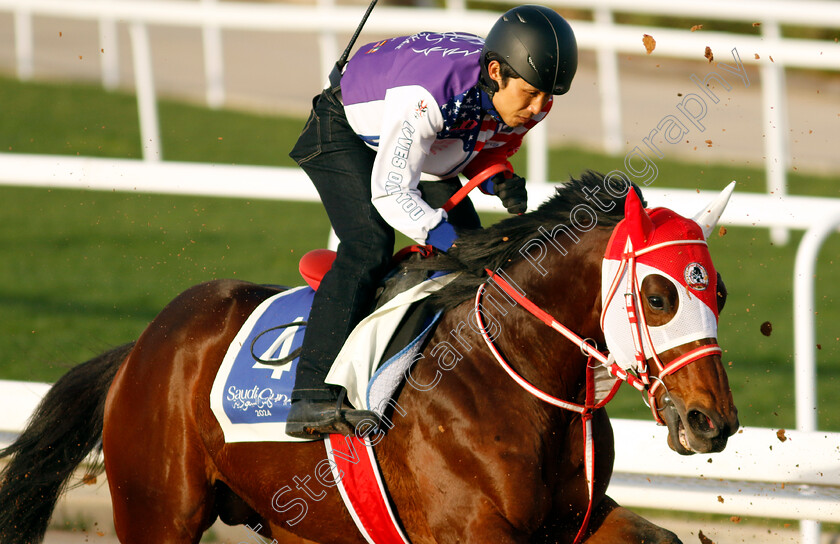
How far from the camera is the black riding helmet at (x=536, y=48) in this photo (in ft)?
9.05

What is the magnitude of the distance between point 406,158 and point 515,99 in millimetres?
369

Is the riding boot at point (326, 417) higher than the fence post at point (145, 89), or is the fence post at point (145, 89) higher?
the fence post at point (145, 89)

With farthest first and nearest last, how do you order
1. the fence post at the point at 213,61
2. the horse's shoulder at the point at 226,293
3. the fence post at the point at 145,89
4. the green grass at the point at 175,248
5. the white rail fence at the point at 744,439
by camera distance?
the fence post at the point at 213,61 < the green grass at the point at 175,248 < the fence post at the point at 145,89 < the white rail fence at the point at 744,439 < the horse's shoulder at the point at 226,293

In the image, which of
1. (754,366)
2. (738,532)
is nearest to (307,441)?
(738,532)

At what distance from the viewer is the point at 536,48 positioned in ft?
9.05

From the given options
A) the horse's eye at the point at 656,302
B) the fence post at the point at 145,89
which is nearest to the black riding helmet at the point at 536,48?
the horse's eye at the point at 656,302

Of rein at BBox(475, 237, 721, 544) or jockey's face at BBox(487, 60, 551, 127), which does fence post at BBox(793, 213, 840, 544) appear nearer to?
rein at BBox(475, 237, 721, 544)

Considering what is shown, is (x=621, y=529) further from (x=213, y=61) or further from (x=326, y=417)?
(x=213, y=61)

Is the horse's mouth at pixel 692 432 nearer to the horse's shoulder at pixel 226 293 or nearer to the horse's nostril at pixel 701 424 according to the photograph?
the horse's nostril at pixel 701 424

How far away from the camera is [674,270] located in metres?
2.43

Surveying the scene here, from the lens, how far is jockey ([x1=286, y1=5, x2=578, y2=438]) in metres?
2.78

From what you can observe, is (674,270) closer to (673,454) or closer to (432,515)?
(432,515)

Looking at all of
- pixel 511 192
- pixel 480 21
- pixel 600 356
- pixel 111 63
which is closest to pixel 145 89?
pixel 480 21

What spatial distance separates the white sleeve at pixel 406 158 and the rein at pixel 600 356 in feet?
0.86
